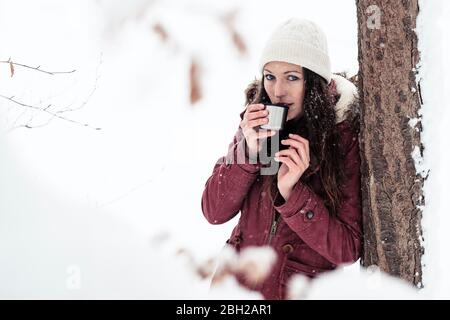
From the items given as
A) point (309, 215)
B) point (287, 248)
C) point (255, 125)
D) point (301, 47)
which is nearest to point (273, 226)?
point (287, 248)

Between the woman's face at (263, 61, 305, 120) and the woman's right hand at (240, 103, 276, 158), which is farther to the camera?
the woman's face at (263, 61, 305, 120)

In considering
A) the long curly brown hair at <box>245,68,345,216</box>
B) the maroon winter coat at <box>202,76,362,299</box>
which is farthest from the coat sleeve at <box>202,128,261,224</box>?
the long curly brown hair at <box>245,68,345,216</box>

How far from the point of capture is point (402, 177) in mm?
2025

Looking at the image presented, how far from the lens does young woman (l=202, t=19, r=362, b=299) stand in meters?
2.14

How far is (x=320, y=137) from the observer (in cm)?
229

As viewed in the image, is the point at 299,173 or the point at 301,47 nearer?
the point at 299,173

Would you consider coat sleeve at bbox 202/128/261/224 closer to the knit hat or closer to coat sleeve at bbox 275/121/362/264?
coat sleeve at bbox 275/121/362/264

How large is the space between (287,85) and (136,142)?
3.17 meters

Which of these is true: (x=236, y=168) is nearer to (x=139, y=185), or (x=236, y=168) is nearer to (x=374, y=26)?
(x=374, y=26)

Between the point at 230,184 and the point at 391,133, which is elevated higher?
the point at 391,133

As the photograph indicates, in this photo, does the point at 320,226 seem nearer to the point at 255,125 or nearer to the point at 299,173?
the point at 299,173

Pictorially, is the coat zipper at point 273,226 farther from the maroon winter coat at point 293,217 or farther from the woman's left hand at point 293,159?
the woman's left hand at point 293,159

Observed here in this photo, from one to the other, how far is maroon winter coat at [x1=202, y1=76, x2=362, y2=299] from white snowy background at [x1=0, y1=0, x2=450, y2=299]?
0.11 metres

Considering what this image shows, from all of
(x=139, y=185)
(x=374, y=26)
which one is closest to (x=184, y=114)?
(x=139, y=185)
